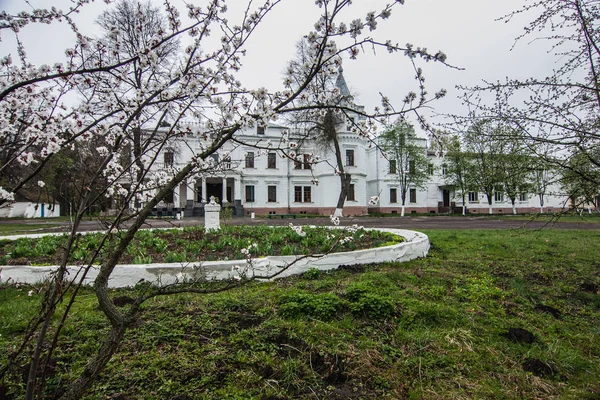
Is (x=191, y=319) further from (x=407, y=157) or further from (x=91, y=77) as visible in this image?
(x=407, y=157)

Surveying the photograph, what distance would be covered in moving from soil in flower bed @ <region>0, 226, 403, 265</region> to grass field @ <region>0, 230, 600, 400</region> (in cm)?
109

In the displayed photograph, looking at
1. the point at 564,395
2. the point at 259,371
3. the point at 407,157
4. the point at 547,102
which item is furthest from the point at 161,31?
the point at 407,157

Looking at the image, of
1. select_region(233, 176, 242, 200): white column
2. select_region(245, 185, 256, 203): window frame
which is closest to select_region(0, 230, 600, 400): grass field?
select_region(233, 176, 242, 200): white column

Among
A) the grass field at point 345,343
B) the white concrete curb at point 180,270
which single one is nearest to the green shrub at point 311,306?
the grass field at point 345,343

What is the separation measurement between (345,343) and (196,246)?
3.98m

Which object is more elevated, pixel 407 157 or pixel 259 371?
pixel 407 157

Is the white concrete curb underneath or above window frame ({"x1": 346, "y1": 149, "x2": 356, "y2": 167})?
underneath

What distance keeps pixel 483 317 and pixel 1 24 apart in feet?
16.5

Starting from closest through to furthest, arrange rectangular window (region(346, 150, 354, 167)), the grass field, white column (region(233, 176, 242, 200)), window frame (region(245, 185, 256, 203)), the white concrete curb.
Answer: the grass field → the white concrete curb → white column (region(233, 176, 242, 200)) → rectangular window (region(346, 150, 354, 167)) → window frame (region(245, 185, 256, 203))

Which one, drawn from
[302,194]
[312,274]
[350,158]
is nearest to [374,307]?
[312,274]

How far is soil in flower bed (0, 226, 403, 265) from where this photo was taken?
526cm

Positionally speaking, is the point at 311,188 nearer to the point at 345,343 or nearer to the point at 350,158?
the point at 350,158

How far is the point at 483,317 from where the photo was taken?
11.0 feet

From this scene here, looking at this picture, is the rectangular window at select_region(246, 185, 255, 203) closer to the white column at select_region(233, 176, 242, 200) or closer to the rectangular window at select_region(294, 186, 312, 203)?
the white column at select_region(233, 176, 242, 200)
